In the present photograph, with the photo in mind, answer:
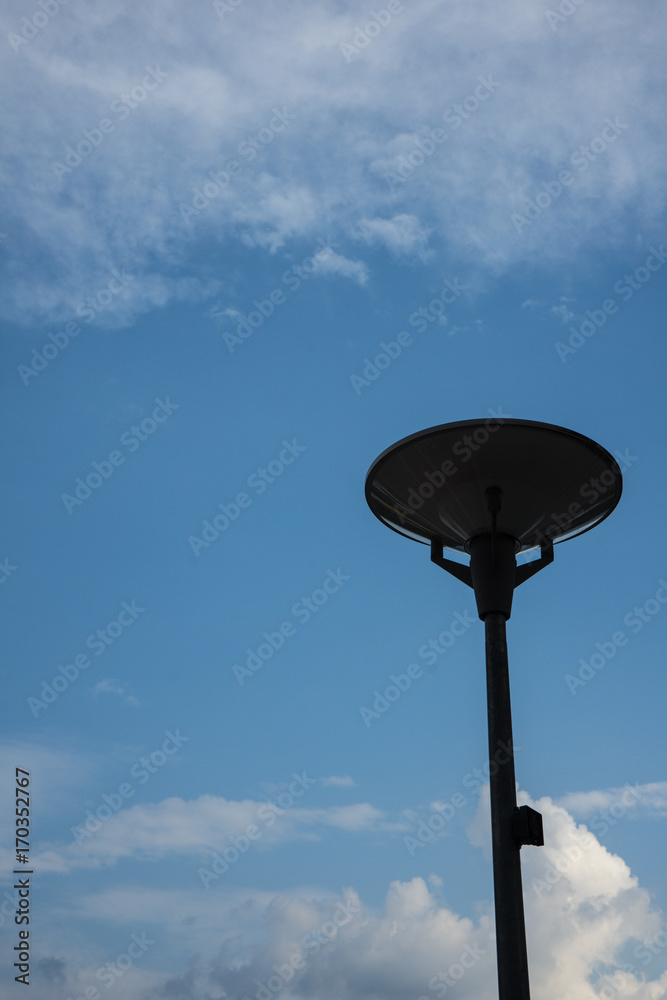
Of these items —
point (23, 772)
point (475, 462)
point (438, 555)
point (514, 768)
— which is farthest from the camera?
point (23, 772)

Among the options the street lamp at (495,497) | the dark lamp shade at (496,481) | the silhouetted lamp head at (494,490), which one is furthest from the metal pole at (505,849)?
the dark lamp shade at (496,481)

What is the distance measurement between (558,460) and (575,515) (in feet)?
3.69

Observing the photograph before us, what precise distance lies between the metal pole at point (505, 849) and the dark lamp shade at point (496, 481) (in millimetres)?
1705

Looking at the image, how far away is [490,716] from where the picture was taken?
986cm

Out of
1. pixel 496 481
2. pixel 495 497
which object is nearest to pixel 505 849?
pixel 495 497

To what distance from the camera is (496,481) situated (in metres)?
10.9

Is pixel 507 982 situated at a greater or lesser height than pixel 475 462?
lesser

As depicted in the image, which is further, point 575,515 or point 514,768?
point 575,515

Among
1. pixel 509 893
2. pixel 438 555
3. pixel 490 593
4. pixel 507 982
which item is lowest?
pixel 507 982

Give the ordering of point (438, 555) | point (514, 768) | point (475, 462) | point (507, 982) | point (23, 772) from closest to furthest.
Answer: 1. point (507, 982)
2. point (514, 768)
3. point (475, 462)
4. point (438, 555)
5. point (23, 772)

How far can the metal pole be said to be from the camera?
886cm

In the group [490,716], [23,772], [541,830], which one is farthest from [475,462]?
[23,772]

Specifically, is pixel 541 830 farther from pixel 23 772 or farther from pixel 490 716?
pixel 23 772

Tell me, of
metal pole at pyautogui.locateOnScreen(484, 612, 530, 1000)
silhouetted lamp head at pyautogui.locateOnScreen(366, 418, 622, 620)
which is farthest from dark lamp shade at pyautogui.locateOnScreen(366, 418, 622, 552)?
metal pole at pyautogui.locateOnScreen(484, 612, 530, 1000)
